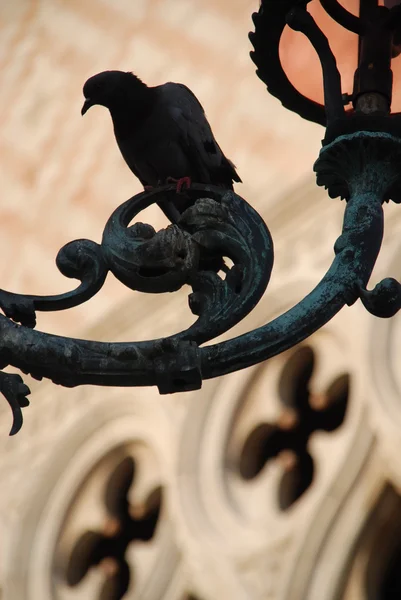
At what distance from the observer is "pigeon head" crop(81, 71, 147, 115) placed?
4.13 metres

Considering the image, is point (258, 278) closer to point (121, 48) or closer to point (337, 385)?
point (337, 385)

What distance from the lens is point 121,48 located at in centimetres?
948

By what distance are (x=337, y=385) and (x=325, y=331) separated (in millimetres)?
196

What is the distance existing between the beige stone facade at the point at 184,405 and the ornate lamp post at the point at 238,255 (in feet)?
11.9

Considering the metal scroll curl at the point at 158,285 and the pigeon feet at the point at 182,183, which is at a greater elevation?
the pigeon feet at the point at 182,183

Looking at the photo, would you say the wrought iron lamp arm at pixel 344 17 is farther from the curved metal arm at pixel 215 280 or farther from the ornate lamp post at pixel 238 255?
the curved metal arm at pixel 215 280

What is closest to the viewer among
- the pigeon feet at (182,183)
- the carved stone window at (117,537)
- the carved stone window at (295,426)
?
the pigeon feet at (182,183)

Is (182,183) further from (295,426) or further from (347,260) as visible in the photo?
(295,426)

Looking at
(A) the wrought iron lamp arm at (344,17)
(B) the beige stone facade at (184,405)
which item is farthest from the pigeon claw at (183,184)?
(B) the beige stone facade at (184,405)

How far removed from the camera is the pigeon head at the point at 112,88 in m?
4.13

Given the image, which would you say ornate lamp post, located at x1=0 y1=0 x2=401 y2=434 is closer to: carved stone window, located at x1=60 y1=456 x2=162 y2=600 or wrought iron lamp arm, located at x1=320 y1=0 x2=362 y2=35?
wrought iron lamp arm, located at x1=320 y1=0 x2=362 y2=35

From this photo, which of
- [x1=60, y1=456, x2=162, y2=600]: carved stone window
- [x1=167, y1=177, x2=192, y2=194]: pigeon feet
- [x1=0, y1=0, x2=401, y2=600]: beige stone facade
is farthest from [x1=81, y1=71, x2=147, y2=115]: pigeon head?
[x1=60, y1=456, x2=162, y2=600]: carved stone window

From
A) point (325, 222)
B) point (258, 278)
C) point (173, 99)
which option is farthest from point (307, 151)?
point (258, 278)

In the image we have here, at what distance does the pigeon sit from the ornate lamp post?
0.38 ft
